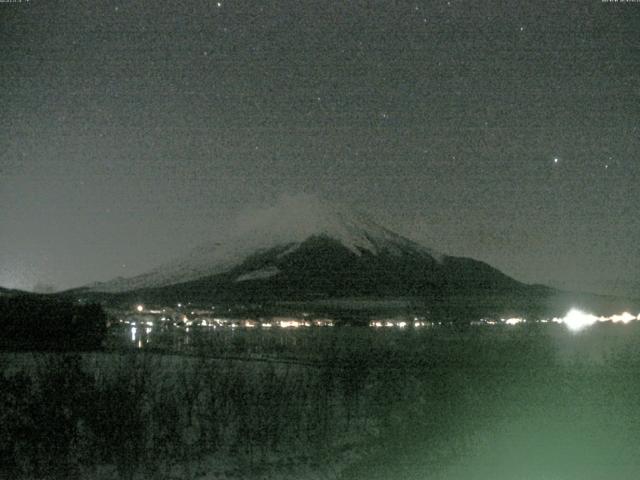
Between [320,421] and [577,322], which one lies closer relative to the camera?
[320,421]

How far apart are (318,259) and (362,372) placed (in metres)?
121

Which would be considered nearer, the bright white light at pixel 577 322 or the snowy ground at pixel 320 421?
the snowy ground at pixel 320 421

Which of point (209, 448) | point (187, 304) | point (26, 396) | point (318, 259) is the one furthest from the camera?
point (318, 259)

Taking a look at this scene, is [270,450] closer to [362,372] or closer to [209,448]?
[209,448]

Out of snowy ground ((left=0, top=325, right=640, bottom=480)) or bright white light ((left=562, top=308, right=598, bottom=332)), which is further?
bright white light ((left=562, top=308, right=598, bottom=332))

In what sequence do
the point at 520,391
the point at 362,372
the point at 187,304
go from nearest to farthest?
the point at 520,391 → the point at 362,372 → the point at 187,304

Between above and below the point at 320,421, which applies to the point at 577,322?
above

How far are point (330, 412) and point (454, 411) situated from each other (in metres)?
1.89

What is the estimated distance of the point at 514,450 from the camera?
37.0ft

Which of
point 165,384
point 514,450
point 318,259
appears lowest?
point 514,450

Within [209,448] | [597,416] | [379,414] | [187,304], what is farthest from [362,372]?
[187,304]

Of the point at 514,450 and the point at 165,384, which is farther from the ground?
the point at 165,384

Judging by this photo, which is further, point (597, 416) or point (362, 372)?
point (362, 372)

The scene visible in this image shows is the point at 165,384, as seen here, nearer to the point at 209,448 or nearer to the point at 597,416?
the point at 209,448
